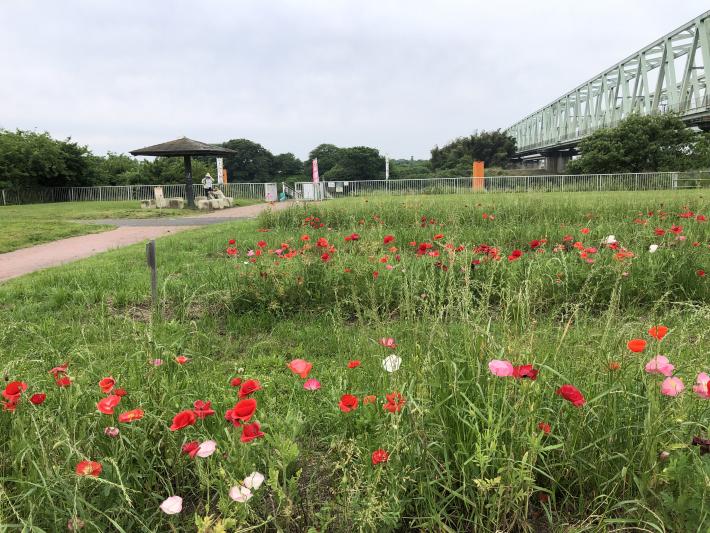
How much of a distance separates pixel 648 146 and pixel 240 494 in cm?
4043

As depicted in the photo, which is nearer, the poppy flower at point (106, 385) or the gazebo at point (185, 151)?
the poppy flower at point (106, 385)

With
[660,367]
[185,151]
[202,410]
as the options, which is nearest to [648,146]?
[185,151]

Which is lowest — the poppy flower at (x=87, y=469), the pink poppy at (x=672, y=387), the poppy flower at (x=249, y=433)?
the poppy flower at (x=87, y=469)

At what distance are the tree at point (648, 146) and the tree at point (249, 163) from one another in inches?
1872

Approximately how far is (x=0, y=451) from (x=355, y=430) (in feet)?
3.92

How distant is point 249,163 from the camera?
72688mm

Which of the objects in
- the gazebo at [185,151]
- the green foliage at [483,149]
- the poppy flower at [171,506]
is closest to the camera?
the poppy flower at [171,506]

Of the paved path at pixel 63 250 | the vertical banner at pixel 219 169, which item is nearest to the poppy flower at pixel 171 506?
the paved path at pixel 63 250

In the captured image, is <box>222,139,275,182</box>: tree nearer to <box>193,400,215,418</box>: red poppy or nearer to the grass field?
A: the grass field

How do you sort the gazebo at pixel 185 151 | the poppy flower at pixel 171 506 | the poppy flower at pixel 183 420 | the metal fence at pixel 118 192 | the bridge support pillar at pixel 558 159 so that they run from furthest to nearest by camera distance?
1. the bridge support pillar at pixel 558 159
2. the metal fence at pixel 118 192
3. the gazebo at pixel 185 151
4. the poppy flower at pixel 183 420
5. the poppy flower at pixel 171 506

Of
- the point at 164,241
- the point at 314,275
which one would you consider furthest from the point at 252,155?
the point at 314,275

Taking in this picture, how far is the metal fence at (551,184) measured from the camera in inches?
961

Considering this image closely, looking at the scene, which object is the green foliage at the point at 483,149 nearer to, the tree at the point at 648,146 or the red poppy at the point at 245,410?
the tree at the point at 648,146

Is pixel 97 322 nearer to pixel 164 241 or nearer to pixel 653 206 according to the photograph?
pixel 164 241
